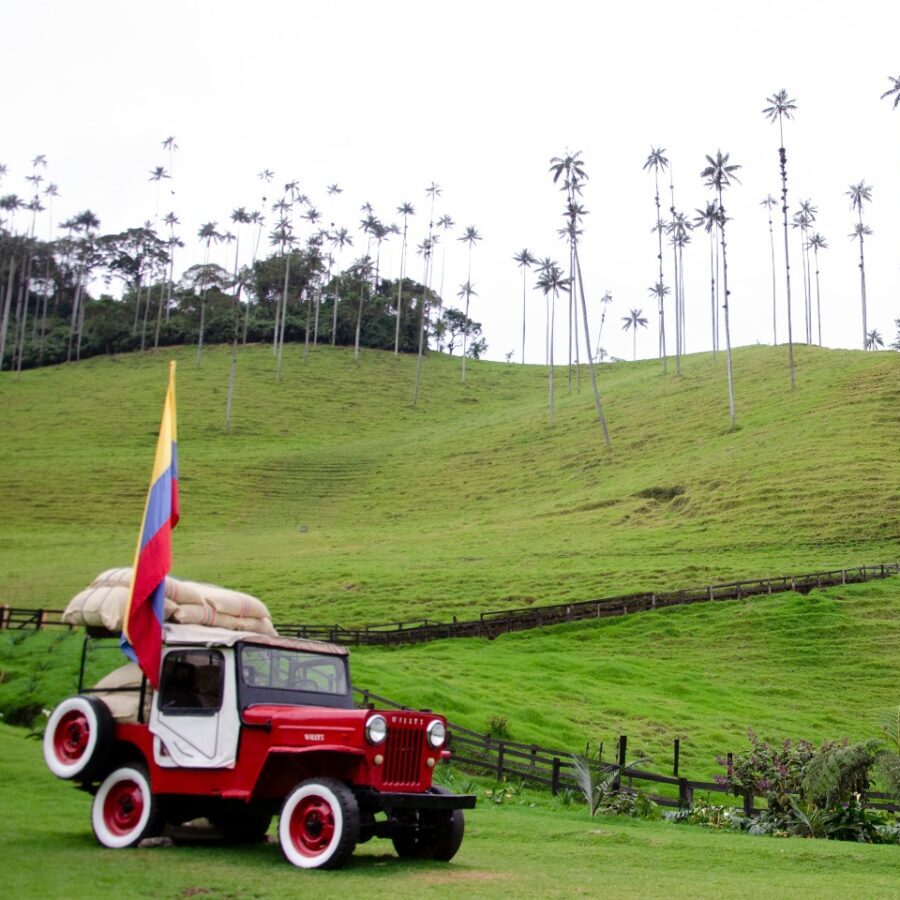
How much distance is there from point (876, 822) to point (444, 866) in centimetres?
950

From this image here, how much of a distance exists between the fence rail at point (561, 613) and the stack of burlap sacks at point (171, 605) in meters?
31.1

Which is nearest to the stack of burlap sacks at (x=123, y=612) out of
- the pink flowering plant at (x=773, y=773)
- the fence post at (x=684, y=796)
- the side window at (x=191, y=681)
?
the side window at (x=191, y=681)

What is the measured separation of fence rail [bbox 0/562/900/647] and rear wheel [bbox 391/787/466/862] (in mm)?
31873

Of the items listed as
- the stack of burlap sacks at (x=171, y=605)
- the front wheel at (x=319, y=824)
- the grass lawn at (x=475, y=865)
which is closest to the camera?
the grass lawn at (x=475, y=865)

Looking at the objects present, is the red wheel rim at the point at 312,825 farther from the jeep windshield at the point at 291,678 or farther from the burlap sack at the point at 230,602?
the burlap sack at the point at 230,602

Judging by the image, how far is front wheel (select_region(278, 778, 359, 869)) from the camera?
11.5 m

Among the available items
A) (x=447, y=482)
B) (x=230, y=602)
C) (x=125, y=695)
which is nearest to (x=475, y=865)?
(x=230, y=602)

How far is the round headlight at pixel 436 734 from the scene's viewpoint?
41.6ft

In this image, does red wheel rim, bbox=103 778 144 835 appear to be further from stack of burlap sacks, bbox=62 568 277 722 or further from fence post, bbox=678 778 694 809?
fence post, bbox=678 778 694 809

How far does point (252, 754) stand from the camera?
12.4 m

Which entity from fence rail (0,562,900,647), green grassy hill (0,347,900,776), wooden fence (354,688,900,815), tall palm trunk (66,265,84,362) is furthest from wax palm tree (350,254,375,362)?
wooden fence (354,688,900,815)

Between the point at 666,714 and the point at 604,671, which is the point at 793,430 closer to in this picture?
the point at 604,671

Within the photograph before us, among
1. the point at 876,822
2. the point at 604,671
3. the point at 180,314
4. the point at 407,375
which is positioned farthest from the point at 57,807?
the point at 180,314

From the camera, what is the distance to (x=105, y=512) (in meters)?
80.6
